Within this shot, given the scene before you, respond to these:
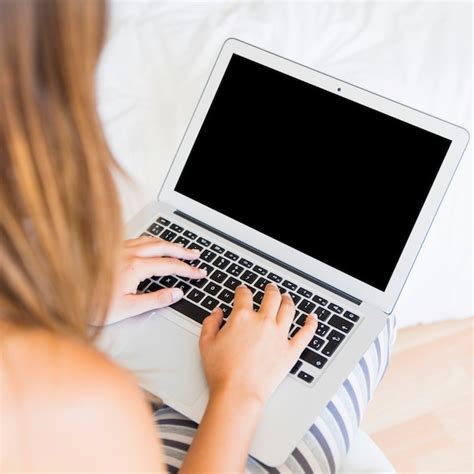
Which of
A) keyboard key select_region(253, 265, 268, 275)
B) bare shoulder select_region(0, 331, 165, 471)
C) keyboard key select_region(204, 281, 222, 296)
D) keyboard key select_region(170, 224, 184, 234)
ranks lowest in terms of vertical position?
bare shoulder select_region(0, 331, 165, 471)

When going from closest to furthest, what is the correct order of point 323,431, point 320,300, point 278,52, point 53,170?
point 53,170, point 323,431, point 320,300, point 278,52

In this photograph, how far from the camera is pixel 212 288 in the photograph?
898 millimetres

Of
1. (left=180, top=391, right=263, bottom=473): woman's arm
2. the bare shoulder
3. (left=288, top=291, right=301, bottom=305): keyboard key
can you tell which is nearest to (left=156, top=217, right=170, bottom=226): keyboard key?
(left=288, top=291, right=301, bottom=305): keyboard key

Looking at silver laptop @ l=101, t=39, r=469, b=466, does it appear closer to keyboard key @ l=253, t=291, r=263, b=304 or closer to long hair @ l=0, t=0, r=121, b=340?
keyboard key @ l=253, t=291, r=263, b=304

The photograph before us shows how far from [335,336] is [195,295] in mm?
187

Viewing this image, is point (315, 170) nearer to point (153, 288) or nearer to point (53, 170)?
point (153, 288)

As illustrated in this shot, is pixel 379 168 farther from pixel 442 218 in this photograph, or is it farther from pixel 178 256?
pixel 442 218

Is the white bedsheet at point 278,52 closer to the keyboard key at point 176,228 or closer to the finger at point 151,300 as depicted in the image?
the keyboard key at point 176,228

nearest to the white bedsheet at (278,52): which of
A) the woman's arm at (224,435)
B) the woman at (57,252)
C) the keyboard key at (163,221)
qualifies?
the keyboard key at (163,221)

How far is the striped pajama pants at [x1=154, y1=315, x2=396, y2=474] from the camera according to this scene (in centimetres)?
76

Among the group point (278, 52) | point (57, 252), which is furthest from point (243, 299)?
point (278, 52)

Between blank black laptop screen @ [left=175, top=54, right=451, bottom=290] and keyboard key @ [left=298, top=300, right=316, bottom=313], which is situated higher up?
blank black laptop screen @ [left=175, top=54, right=451, bottom=290]

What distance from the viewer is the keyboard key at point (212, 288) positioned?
89 cm

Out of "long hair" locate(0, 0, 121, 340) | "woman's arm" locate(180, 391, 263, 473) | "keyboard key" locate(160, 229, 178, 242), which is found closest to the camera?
"long hair" locate(0, 0, 121, 340)
